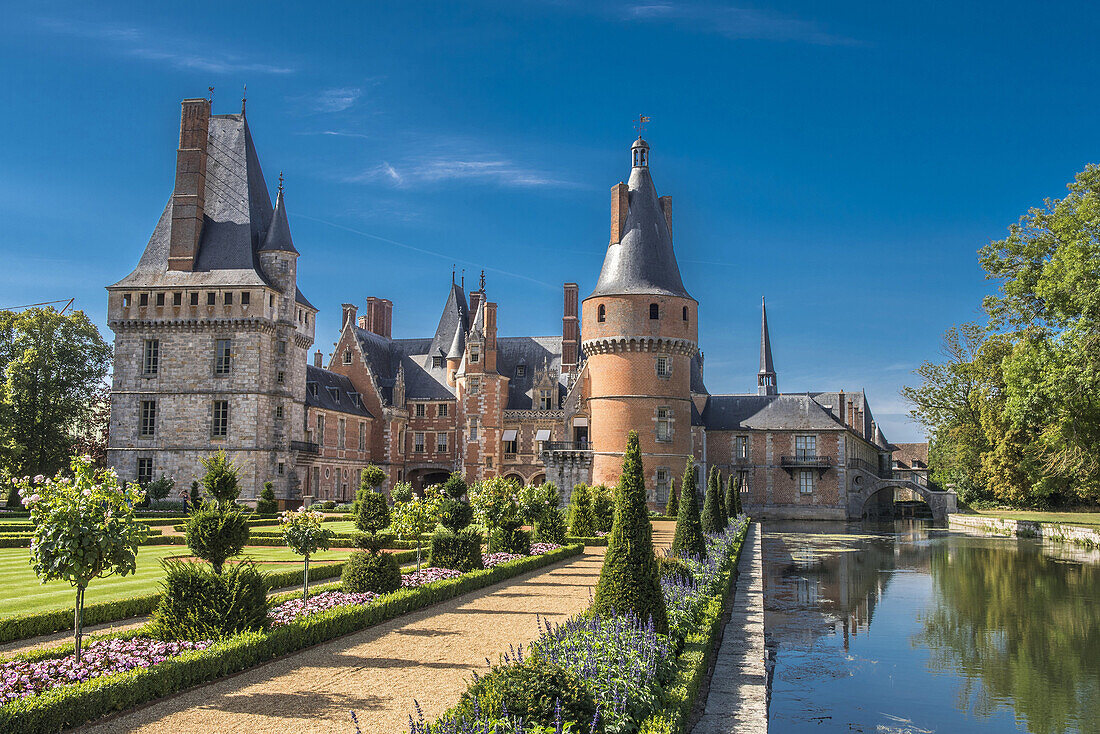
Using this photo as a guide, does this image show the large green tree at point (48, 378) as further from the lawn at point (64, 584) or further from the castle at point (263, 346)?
the lawn at point (64, 584)

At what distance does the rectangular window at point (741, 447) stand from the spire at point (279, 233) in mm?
28714

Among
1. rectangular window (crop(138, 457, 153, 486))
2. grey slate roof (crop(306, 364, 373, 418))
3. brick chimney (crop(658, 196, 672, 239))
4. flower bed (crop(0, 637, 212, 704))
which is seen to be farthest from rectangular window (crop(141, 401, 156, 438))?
flower bed (crop(0, 637, 212, 704))

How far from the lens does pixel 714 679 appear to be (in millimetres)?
9023

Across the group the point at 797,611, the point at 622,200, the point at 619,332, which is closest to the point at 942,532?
the point at 619,332

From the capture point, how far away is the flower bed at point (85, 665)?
7898 mm

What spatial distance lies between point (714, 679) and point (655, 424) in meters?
33.4

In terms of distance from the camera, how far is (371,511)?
26.4m

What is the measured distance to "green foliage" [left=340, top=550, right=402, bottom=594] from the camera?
1358 centimetres

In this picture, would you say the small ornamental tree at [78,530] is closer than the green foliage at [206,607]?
Yes

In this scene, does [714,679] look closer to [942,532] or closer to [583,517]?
[583,517]

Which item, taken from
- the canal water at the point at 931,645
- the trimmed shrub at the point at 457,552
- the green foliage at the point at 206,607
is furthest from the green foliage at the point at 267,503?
the green foliage at the point at 206,607

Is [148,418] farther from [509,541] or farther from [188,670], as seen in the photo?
[188,670]

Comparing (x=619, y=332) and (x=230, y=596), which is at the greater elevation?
(x=619, y=332)

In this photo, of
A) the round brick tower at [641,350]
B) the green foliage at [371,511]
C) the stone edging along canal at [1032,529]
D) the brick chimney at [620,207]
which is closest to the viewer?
the green foliage at [371,511]
